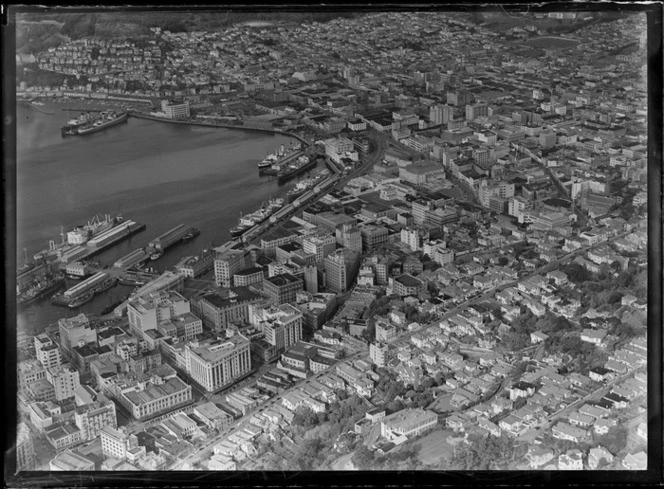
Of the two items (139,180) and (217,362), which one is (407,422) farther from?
(139,180)

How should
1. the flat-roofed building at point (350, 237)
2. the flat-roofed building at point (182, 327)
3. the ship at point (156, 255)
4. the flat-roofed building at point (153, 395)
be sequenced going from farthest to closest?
the flat-roofed building at point (350, 237), the ship at point (156, 255), the flat-roofed building at point (182, 327), the flat-roofed building at point (153, 395)

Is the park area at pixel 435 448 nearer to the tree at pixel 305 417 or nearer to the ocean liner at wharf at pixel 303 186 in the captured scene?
the tree at pixel 305 417

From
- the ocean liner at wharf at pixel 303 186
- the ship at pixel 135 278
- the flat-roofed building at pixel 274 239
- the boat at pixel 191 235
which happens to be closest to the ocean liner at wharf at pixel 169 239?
the boat at pixel 191 235

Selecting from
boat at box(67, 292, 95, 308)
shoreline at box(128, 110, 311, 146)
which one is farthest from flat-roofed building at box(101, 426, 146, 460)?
shoreline at box(128, 110, 311, 146)

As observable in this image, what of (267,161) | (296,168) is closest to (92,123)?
(267,161)

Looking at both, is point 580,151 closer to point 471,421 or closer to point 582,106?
point 582,106

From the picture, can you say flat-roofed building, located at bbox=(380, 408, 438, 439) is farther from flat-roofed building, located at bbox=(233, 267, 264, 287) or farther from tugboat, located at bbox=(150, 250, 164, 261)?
tugboat, located at bbox=(150, 250, 164, 261)
